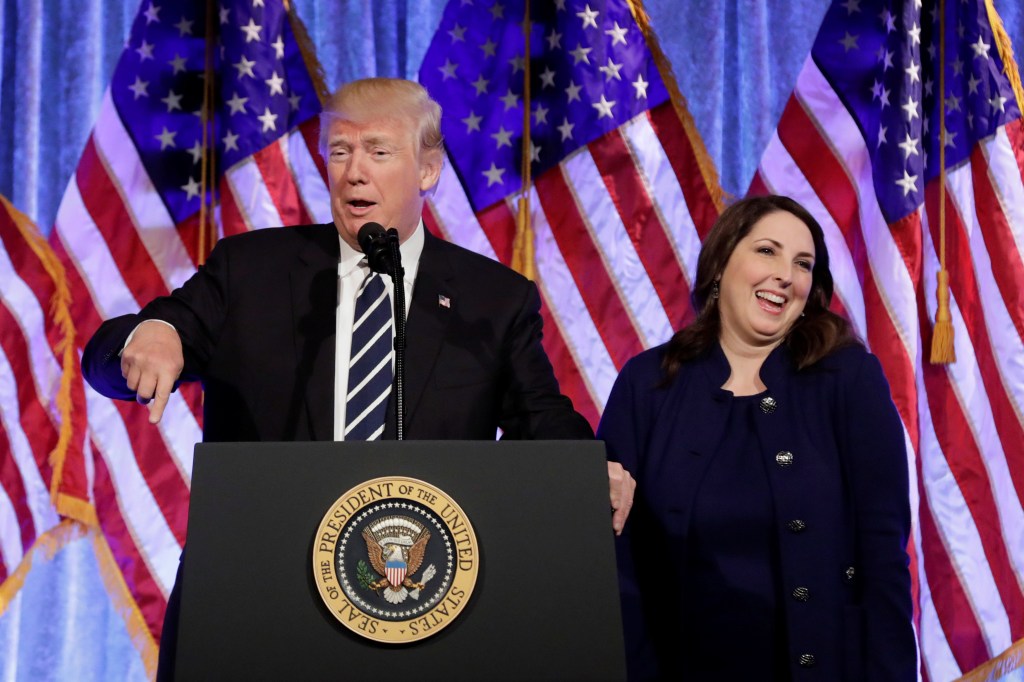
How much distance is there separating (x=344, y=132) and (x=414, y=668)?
1117 mm

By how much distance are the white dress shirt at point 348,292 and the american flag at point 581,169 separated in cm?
133

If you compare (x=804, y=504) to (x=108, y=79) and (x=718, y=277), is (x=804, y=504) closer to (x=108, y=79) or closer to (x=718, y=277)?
(x=718, y=277)

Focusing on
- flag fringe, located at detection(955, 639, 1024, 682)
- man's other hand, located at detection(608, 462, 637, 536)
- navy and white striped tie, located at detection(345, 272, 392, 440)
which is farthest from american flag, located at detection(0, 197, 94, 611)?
flag fringe, located at detection(955, 639, 1024, 682)

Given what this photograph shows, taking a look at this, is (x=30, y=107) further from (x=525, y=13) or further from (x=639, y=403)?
(x=639, y=403)

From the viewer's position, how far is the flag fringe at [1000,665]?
329cm

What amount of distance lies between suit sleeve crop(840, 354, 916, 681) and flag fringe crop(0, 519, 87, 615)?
231cm

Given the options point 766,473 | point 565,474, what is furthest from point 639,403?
point 565,474

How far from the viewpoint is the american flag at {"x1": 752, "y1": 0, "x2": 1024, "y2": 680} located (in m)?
3.31

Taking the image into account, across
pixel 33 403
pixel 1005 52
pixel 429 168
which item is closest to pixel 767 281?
pixel 429 168

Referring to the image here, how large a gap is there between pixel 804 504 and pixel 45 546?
7.67 feet

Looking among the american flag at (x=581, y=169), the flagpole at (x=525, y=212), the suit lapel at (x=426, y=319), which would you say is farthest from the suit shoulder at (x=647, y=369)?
the american flag at (x=581, y=169)

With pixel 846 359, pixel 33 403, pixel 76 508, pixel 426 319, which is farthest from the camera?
pixel 33 403

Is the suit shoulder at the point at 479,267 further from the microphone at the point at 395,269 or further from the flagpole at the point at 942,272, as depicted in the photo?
the flagpole at the point at 942,272

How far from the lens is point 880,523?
205cm
